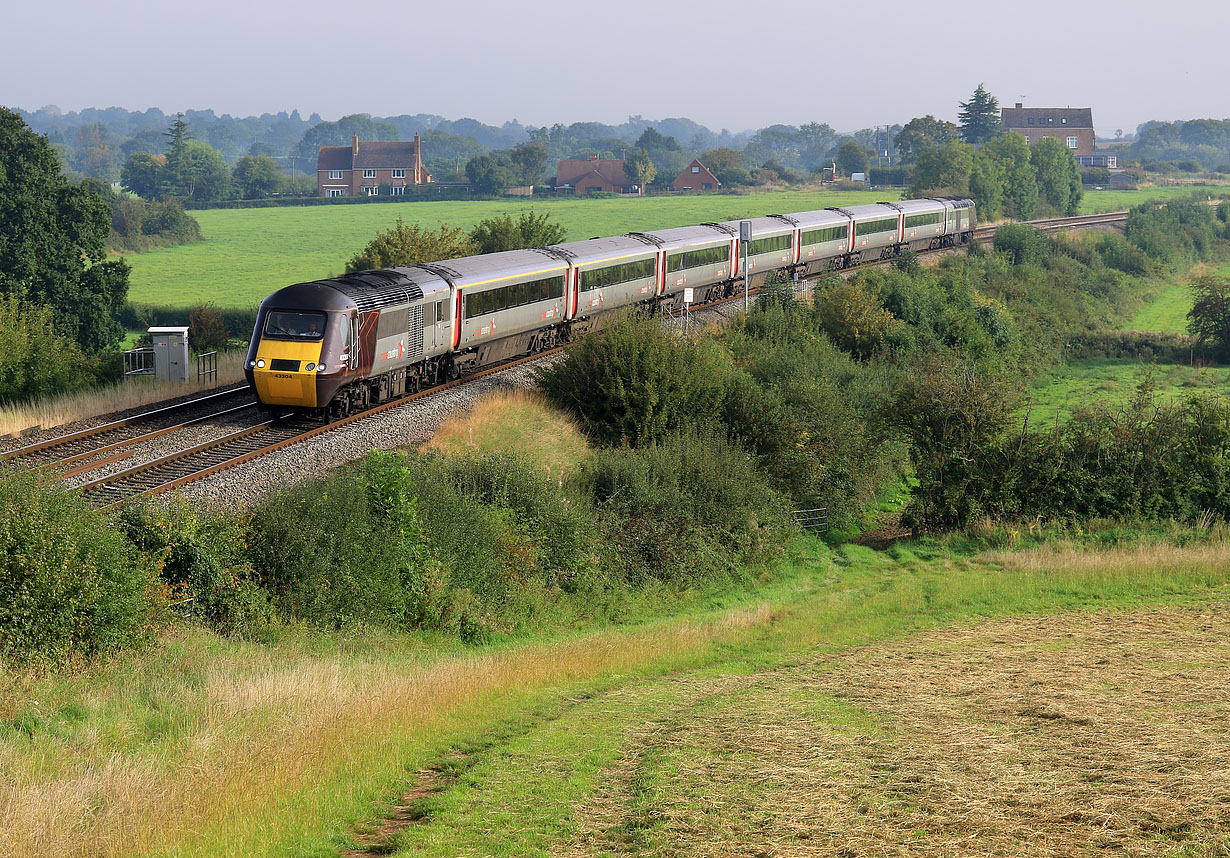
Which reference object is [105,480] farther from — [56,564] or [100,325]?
[100,325]

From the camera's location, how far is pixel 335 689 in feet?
46.0

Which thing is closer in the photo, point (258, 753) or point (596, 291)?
point (258, 753)

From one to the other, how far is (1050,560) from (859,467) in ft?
26.0

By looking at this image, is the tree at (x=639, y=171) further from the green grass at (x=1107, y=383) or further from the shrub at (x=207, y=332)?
the shrub at (x=207, y=332)

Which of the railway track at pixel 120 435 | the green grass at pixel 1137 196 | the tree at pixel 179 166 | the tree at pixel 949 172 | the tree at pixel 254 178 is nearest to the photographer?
the railway track at pixel 120 435

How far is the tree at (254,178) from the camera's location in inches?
6206

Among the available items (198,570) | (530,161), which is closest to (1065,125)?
(530,161)

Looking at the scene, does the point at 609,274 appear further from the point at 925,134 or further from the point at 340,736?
the point at 925,134

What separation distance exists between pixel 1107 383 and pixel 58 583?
54092 mm

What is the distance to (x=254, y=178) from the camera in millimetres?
159375

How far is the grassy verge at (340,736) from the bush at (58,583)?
2.22 ft

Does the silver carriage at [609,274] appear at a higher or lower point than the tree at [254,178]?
lower

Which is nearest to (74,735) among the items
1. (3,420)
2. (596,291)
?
(3,420)

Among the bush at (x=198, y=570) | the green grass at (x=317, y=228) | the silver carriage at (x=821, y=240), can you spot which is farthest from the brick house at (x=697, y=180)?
the bush at (x=198, y=570)
